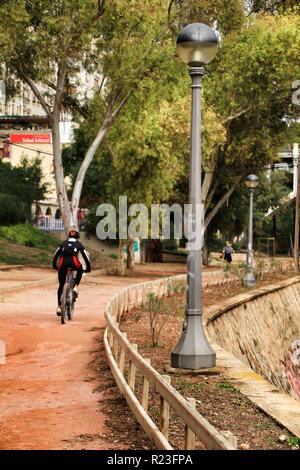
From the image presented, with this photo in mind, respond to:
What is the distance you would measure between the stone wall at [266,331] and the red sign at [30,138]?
48458 millimetres

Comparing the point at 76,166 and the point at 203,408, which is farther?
the point at 76,166

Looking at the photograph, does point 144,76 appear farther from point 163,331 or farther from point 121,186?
point 163,331

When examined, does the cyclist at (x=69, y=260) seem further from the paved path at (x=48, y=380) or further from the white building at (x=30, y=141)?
the white building at (x=30, y=141)

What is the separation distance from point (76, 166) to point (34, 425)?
143 ft

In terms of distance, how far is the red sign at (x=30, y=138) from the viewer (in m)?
79.4

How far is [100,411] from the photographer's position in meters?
8.87

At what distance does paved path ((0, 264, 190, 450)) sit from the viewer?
25.5 ft

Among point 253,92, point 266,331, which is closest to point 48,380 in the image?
point 266,331

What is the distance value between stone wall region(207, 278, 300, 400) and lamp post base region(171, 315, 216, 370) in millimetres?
6456

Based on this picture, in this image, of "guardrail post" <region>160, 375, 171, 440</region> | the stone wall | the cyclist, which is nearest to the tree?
the stone wall

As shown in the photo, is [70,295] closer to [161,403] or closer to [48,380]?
[48,380]

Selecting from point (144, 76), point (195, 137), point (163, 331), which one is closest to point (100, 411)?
point (195, 137)

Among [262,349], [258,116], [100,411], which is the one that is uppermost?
[258,116]
